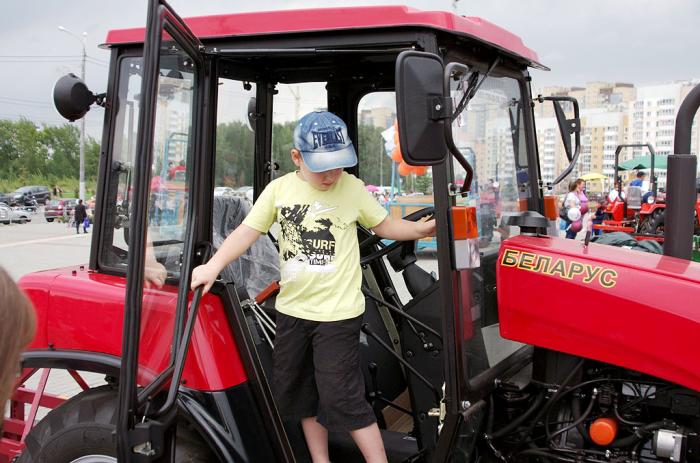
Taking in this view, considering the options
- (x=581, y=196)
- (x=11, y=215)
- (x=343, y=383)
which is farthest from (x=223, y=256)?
Result: (x=11, y=215)

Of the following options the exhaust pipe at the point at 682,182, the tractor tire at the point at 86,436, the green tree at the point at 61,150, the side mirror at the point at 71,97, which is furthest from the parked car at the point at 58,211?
the exhaust pipe at the point at 682,182

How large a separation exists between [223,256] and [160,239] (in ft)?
0.73

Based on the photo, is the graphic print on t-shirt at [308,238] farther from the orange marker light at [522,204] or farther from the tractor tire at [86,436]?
the orange marker light at [522,204]

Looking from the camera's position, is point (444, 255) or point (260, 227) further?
point (260, 227)

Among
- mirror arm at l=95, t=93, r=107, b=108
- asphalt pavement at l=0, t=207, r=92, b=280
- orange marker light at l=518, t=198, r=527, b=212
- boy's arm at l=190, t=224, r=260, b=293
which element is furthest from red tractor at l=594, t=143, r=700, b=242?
mirror arm at l=95, t=93, r=107, b=108

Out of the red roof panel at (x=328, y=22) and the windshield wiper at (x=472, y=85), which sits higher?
the red roof panel at (x=328, y=22)

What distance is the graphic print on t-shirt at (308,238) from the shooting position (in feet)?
7.95

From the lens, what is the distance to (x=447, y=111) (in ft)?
6.27

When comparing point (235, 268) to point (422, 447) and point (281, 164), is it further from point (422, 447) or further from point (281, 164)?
point (422, 447)

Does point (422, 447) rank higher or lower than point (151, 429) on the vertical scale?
lower

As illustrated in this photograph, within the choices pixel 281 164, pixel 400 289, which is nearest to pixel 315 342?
pixel 400 289

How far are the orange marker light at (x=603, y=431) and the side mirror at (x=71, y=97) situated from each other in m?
2.13

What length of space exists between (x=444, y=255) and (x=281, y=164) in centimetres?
124

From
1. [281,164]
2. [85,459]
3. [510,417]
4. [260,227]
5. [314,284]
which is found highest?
[281,164]
